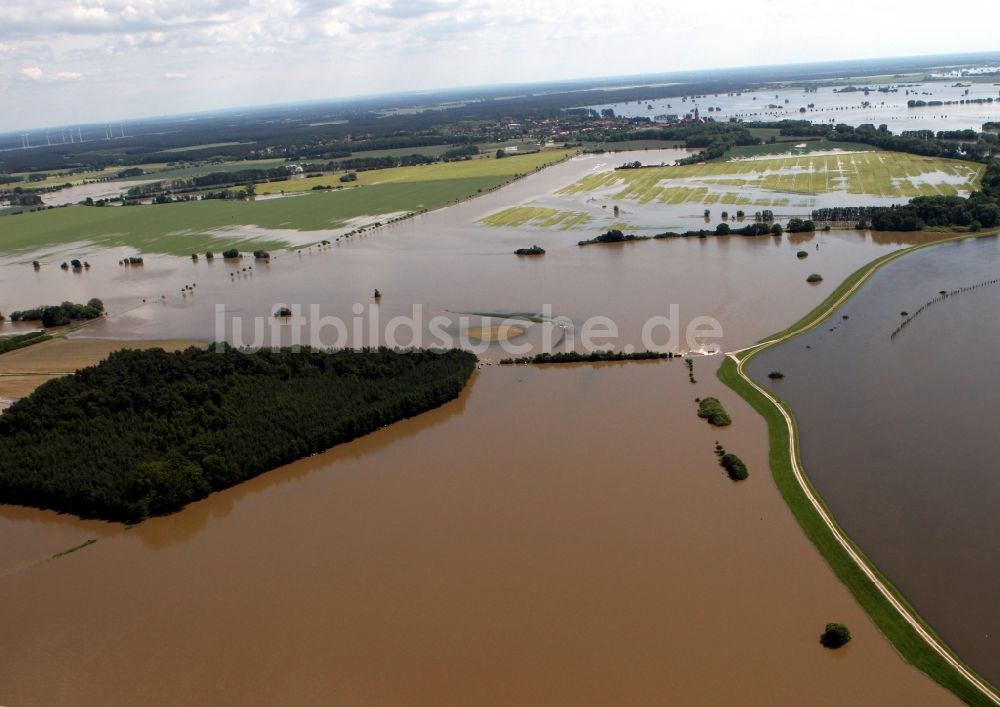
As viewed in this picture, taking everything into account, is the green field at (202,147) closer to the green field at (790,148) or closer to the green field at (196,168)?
the green field at (196,168)

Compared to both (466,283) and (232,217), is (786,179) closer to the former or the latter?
(466,283)

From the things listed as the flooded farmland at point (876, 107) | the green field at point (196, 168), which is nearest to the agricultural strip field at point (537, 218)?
the flooded farmland at point (876, 107)

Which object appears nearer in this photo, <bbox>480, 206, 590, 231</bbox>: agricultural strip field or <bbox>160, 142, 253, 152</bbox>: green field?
<bbox>480, 206, 590, 231</bbox>: agricultural strip field

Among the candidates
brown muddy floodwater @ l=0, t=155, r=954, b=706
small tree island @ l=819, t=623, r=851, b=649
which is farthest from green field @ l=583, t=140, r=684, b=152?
small tree island @ l=819, t=623, r=851, b=649

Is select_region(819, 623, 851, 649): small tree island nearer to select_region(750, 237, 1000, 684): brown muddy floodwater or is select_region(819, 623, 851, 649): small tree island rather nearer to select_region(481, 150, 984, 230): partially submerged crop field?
select_region(750, 237, 1000, 684): brown muddy floodwater

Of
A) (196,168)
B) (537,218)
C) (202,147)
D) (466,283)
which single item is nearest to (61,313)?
(466,283)

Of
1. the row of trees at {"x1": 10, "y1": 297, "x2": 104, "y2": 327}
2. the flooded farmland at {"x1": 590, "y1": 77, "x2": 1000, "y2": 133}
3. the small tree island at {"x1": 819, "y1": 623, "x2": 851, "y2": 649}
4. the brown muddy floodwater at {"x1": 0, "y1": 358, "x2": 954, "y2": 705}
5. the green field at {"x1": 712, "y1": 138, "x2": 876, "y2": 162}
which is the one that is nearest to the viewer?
the brown muddy floodwater at {"x1": 0, "y1": 358, "x2": 954, "y2": 705}

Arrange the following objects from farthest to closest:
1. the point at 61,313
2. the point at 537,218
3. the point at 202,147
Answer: the point at 202,147 < the point at 537,218 < the point at 61,313
